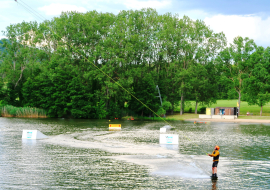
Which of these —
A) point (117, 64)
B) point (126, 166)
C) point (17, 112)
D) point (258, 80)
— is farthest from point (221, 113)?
point (126, 166)

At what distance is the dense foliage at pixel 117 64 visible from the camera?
7588 cm

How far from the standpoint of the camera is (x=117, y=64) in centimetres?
7856

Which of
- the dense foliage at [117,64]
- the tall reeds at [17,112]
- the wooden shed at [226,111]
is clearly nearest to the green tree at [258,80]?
the dense foliage at [117,64]

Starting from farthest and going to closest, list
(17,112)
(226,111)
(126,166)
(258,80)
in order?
1. (258,80)
2. (226,111)
3. (17,112)
4. (126,166)

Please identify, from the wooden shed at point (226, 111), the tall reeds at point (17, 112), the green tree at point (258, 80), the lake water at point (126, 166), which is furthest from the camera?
the green tree at point (258, 80)

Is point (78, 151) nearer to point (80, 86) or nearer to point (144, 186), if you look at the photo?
point (144, 186)

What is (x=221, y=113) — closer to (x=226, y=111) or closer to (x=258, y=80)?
(x=226, y=111)

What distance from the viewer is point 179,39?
85125 millimetres

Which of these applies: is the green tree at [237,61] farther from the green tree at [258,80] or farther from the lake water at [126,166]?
the lake water at [126,166]

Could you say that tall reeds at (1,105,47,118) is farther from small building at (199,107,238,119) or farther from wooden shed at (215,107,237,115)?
wooden shed at (215,107,237,115)

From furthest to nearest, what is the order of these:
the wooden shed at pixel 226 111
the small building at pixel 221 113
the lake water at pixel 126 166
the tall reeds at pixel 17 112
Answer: the wooden shed at pixel 226 111
the small building at pixel 221 113
the tall reeds at pixel 17 112
the lake water at pixel 126 166

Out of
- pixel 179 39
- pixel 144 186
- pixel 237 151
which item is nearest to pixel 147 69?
pixel 179 39

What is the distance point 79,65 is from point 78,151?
62799 millimetres

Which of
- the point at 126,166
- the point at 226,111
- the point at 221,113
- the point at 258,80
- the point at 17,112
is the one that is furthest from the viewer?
the point at 258,80
